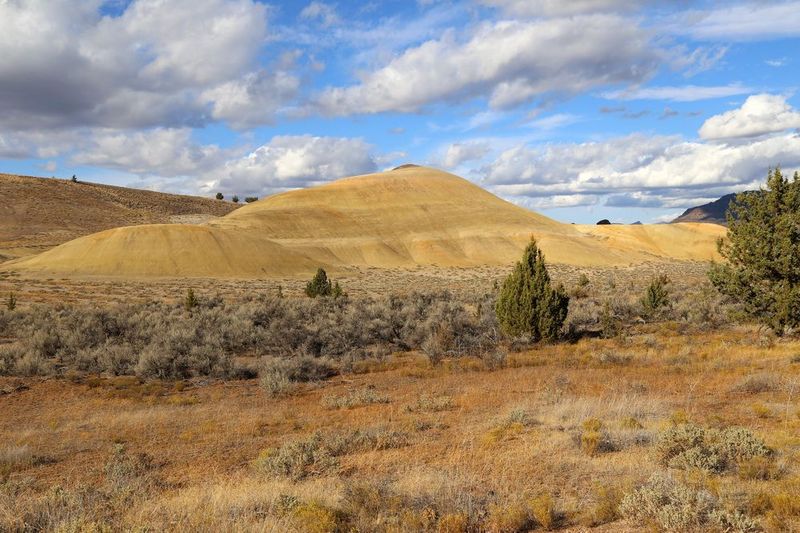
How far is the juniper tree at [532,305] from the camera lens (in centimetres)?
2084

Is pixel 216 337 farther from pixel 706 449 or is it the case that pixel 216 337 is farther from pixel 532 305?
pixel 706 449

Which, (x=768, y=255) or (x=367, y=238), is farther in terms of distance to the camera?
(x=367, y=238)

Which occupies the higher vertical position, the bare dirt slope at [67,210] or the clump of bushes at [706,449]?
the bare dirt slope at [67,210]

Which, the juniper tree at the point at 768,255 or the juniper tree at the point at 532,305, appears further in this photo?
the juniper tree at the point at 532,305

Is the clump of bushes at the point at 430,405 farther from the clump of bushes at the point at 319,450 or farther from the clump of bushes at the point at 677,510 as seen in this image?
the clump of bushes at the point at 677,510

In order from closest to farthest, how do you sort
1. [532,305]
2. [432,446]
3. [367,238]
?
[432,446] → [532,305] → [367,238]

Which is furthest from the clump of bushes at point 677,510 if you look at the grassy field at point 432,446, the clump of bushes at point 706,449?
the clump of bushes at point 706,449

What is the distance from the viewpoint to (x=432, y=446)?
30.0ft

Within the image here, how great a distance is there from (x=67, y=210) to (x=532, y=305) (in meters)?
121

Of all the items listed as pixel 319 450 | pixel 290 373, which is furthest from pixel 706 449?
pixel 290 373

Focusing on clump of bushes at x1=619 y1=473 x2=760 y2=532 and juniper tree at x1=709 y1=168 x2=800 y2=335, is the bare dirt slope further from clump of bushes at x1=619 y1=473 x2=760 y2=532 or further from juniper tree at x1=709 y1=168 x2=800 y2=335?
clump of bushes at x1=619 y1=473 x2=760 y2=532

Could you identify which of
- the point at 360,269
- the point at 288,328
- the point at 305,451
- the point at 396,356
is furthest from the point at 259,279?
the point at 305,451

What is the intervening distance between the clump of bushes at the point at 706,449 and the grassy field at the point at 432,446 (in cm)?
3

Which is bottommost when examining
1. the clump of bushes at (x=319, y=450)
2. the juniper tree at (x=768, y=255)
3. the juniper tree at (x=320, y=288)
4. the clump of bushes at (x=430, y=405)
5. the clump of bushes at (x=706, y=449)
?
the clump of bushes at (x=430, y=405)
